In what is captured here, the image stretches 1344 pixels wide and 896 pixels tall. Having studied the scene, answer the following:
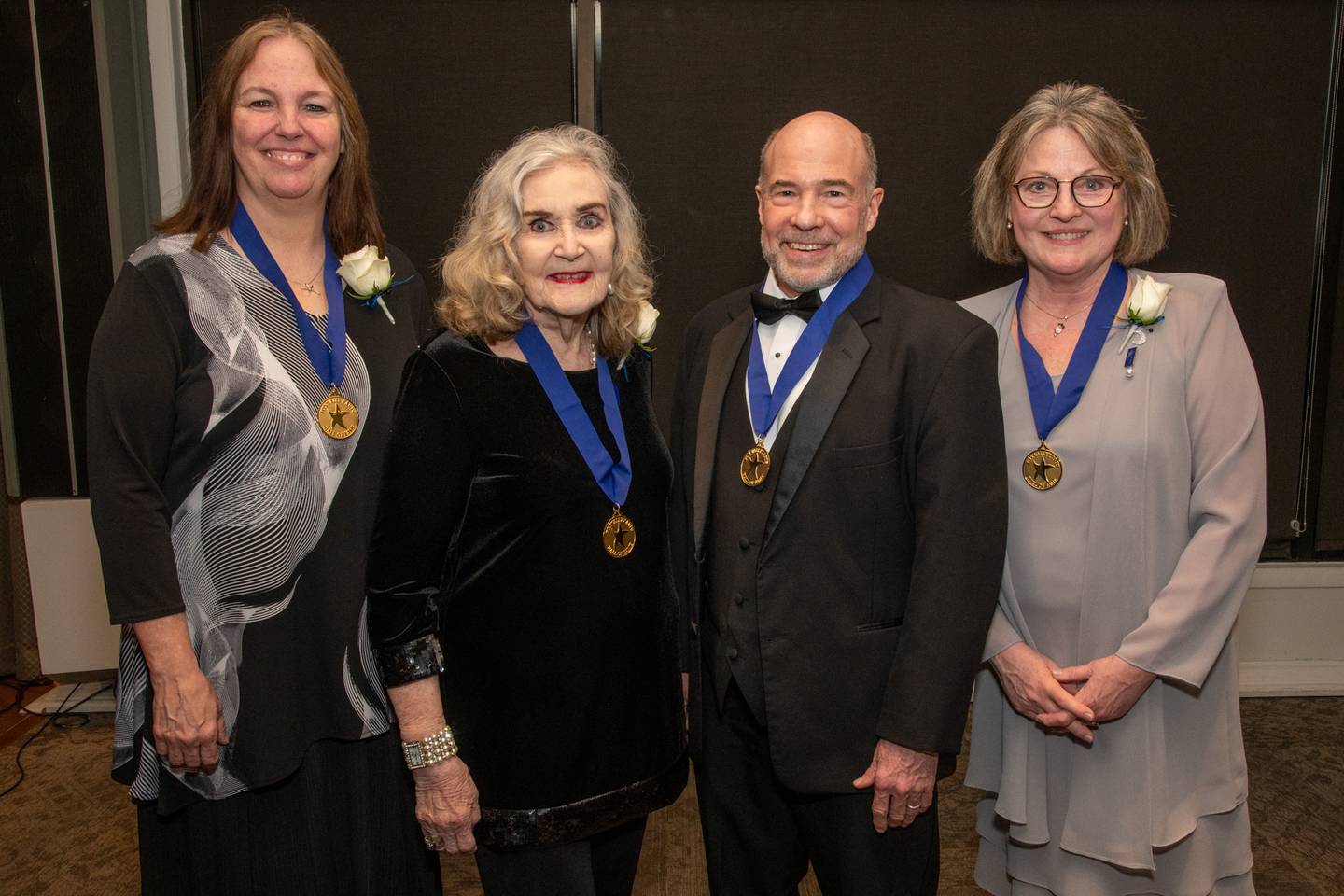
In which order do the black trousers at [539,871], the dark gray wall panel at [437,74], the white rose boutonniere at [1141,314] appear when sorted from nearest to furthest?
the black trousers at [539,871] → the white rose boutonniere at [1141,314] → the dark gray wall panel at [437,74]

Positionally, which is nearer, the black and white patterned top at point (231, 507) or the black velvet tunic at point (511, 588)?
the black velvet tunic at point (511, 588)

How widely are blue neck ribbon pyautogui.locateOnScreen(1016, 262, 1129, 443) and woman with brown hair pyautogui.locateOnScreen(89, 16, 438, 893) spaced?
1310mm

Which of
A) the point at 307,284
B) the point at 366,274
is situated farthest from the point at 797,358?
the point at 307,284

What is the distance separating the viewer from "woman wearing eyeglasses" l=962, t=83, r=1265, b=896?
2.08 metres

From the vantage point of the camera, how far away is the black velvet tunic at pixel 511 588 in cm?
177

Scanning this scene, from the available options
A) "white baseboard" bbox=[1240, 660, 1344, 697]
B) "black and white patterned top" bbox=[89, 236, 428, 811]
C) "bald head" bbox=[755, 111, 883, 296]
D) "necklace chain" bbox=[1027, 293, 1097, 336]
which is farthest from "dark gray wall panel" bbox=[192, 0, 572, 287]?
"white baseboard" bbox=[1240, 660, 1344, 697]

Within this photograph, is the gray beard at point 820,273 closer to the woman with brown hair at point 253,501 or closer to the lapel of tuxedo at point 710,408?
the lapel of tuxedo at point 710,408

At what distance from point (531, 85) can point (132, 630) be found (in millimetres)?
2857

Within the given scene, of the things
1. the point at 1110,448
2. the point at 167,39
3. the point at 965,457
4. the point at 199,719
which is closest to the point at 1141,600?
the point at 1110,448

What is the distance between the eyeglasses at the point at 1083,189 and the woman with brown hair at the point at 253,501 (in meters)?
1.38

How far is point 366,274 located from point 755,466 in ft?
2.93

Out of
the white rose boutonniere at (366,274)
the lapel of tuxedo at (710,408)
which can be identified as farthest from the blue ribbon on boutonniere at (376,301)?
the lapel of tuxedo at (710,408)

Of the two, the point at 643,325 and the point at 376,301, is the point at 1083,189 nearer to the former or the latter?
the point at 643,325

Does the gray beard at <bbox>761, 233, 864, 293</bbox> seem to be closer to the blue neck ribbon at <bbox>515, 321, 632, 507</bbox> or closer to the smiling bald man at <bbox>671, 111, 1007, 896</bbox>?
the smiling bald man at <bbox>671, 111, 1007, 896</bbox>
